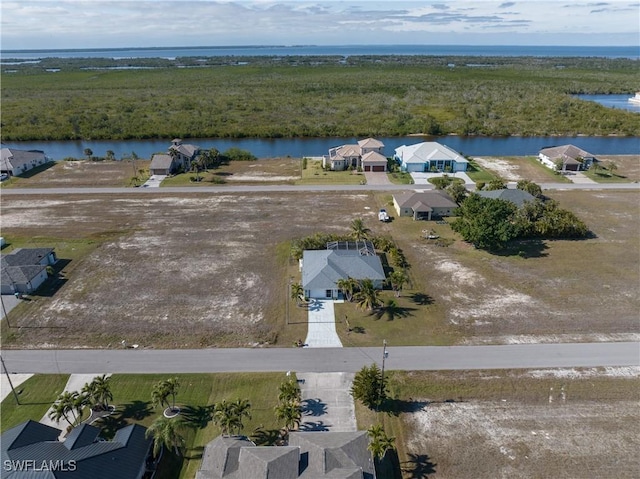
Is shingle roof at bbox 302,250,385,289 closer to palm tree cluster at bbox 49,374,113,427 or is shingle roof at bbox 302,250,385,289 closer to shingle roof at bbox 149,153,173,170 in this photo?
palm tree cluster at bbox 49,374,113,427

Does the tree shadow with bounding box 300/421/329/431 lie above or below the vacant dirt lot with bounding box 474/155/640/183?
below

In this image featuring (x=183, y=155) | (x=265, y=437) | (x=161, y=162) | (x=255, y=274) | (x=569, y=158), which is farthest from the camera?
(x=183, y=155)

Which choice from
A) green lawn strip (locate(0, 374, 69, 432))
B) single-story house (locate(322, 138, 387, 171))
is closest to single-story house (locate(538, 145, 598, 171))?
single-story house (locate(322, 138, 387, 171))

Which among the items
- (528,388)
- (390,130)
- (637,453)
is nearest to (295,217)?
(528,388)

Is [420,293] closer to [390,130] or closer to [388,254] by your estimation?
[388,254]

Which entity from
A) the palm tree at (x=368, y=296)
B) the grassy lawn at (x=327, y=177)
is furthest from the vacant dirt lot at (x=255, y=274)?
the grassy lawn at (x=327, y=177)

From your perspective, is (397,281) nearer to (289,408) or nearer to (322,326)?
(322,326)

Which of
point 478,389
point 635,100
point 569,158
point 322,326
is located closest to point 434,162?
point 569,158

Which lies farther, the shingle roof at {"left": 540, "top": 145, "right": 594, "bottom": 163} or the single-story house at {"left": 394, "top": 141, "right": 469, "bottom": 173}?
the shingle roof at {"left": 540, "top": 145, "right": 594, "bottom": 163}

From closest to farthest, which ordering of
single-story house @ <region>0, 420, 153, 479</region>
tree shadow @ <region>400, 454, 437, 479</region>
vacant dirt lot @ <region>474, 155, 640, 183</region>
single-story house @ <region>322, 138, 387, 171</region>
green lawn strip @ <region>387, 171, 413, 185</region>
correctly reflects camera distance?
single-story house @ <region>0, 420, 153, 479</region> → tree shadow @ <region>400, 454, 437, 479</region> → green lawn strip @ <region>387, 171, 413, 185</region> → vacant dirt lot @ <region>474, 155, 640, 183</region> → single-story house @ <region>322, 138, 387, 171</region>
